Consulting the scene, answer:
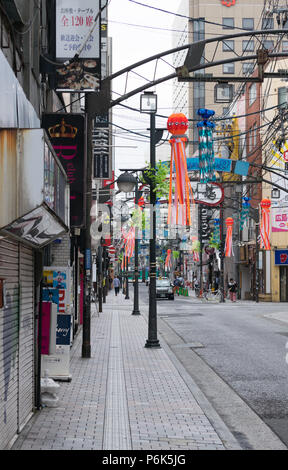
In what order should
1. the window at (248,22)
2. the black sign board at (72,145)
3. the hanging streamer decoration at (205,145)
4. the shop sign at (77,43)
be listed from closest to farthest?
1. the shop sign at (77,43)
2. the black sign board at (72,145)
3. the hanging streamer decoration at (205,145)
4. the window at (248,22)

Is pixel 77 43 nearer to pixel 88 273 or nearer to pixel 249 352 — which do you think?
pixel 88 273

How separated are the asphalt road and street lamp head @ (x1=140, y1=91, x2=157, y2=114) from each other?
6.35 m

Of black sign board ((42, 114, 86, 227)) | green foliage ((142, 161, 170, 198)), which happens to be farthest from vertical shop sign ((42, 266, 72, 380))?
green foliage ((142, 161, 170, 198))

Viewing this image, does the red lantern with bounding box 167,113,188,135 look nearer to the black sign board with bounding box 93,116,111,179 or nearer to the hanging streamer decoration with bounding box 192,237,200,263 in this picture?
the black sign board with bounding box 93,116,111,179

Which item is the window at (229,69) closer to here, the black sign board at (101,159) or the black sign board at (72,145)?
the black sign board at (101,159)

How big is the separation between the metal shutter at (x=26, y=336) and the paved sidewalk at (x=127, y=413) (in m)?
0.27

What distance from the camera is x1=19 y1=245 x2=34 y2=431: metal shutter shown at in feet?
28.6

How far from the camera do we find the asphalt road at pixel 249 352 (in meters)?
11.2

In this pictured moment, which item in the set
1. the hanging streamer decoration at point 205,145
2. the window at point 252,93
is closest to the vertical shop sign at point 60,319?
the hanging streamer decoration at point 205,145

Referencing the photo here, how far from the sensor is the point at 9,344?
7883 mm

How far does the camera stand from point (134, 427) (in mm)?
8906

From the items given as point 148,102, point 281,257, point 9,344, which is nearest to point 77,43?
point 148,102

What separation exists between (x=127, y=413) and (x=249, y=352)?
843 cm
